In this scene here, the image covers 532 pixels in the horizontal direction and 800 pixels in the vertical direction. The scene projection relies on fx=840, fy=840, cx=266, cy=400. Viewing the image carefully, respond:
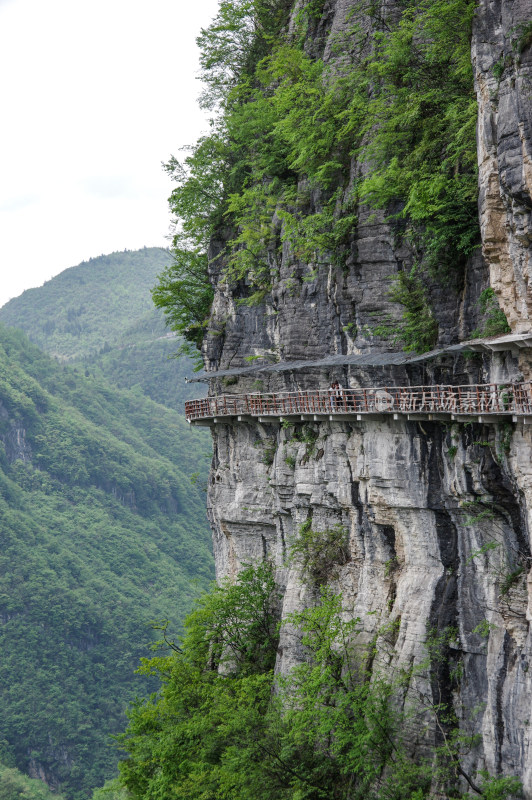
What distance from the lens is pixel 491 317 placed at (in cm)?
2322

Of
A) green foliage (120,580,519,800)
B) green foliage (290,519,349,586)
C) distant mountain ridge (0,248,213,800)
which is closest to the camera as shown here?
green foliage (120,580,519,800)

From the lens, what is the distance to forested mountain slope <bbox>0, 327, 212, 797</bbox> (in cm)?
9950

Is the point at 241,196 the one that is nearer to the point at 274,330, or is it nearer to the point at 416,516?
the point at 274,330

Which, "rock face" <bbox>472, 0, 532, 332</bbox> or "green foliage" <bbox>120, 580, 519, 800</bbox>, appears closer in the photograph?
"rock face" <bbox>472, 0, 532, 332</bbox>

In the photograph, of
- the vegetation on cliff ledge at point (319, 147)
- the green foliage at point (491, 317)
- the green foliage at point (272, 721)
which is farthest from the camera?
the vegetation on cliff ledge at point (319, 147)

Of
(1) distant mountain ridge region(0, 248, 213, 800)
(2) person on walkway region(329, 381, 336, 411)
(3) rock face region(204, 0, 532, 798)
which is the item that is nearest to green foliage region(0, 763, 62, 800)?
(1) distant mountain ridge region(0, 248, 213, 800)

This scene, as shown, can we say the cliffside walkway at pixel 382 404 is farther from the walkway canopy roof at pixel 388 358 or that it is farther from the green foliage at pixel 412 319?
the green foliage at pixel 412 319

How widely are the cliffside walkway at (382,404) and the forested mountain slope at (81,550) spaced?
7039 cm

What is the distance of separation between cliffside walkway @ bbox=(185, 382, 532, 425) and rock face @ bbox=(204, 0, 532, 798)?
0.48m

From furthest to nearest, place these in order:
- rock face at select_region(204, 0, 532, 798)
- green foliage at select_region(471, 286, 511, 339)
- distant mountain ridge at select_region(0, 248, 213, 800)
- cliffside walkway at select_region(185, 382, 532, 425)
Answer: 1. distant mountain ridge at select_region(0, 248, 213, 800)
2. green foliage at select_region(471, 286, 511, 339)
3. cliffside walkway at select_region(185, 382, 532, 425)
4. rock face at select_region(204, 0, 532, 798)

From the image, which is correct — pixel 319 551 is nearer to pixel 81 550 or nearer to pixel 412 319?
pixel 412 319

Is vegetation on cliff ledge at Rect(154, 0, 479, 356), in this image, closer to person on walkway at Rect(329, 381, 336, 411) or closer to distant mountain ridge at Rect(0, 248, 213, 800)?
person on walkway at Rect(329, 381, 336, 411)

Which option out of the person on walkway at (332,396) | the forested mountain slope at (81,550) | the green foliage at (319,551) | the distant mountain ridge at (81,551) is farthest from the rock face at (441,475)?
the forested mountain slope at (81,550)

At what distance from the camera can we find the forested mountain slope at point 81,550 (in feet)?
326
